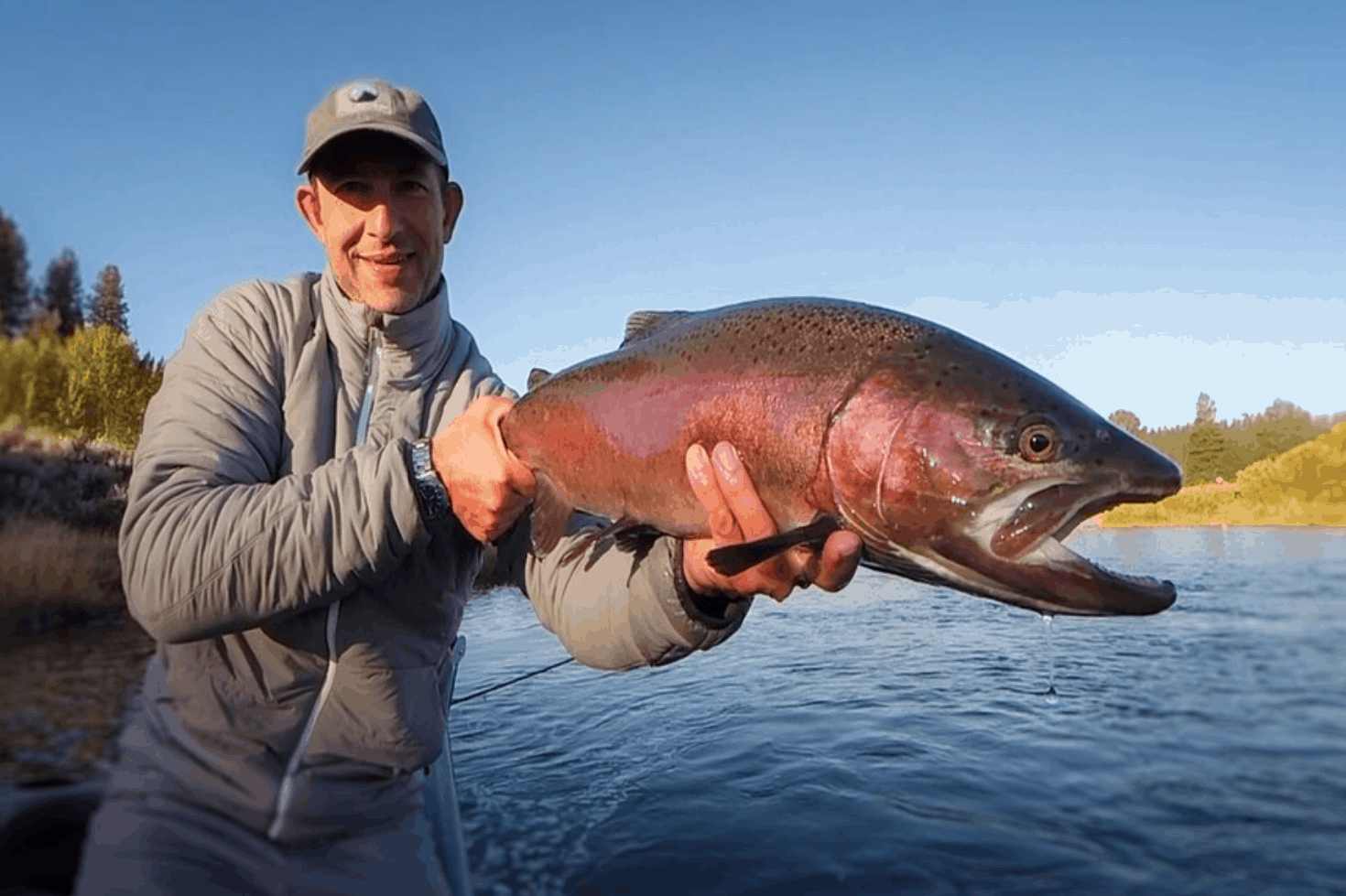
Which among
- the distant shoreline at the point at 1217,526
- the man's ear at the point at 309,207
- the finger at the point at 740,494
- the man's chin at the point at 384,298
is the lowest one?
the distant shoreline at the point at 1217,526

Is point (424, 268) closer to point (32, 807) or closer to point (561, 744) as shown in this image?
point (32, 807)

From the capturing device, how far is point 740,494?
7.49ft

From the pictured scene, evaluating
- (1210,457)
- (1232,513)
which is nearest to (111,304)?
(1232,513)

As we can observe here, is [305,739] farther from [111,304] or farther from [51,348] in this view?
[111,304]

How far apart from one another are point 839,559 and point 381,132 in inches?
96.3

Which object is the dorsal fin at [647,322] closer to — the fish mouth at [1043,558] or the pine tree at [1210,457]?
the fish mouth at [1043,558]

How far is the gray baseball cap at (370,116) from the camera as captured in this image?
3.00 meters

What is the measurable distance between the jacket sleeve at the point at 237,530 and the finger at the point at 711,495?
945 millimetres

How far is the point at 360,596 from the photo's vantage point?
3.03 meters

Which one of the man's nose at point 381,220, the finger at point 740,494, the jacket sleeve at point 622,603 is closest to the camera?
the finger at point 740,494

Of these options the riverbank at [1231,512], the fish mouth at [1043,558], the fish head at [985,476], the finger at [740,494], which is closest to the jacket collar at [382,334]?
the finger at [740,494]

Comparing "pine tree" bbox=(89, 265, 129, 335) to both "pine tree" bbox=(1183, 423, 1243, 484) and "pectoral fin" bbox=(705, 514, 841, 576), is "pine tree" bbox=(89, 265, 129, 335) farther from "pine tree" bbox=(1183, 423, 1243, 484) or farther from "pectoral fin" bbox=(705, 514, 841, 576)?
"pine tree" bbox=(1183, 423, 1243, 484)

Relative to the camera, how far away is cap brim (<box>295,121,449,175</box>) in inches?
117

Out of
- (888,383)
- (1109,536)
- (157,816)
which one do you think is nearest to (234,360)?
(157,816)
